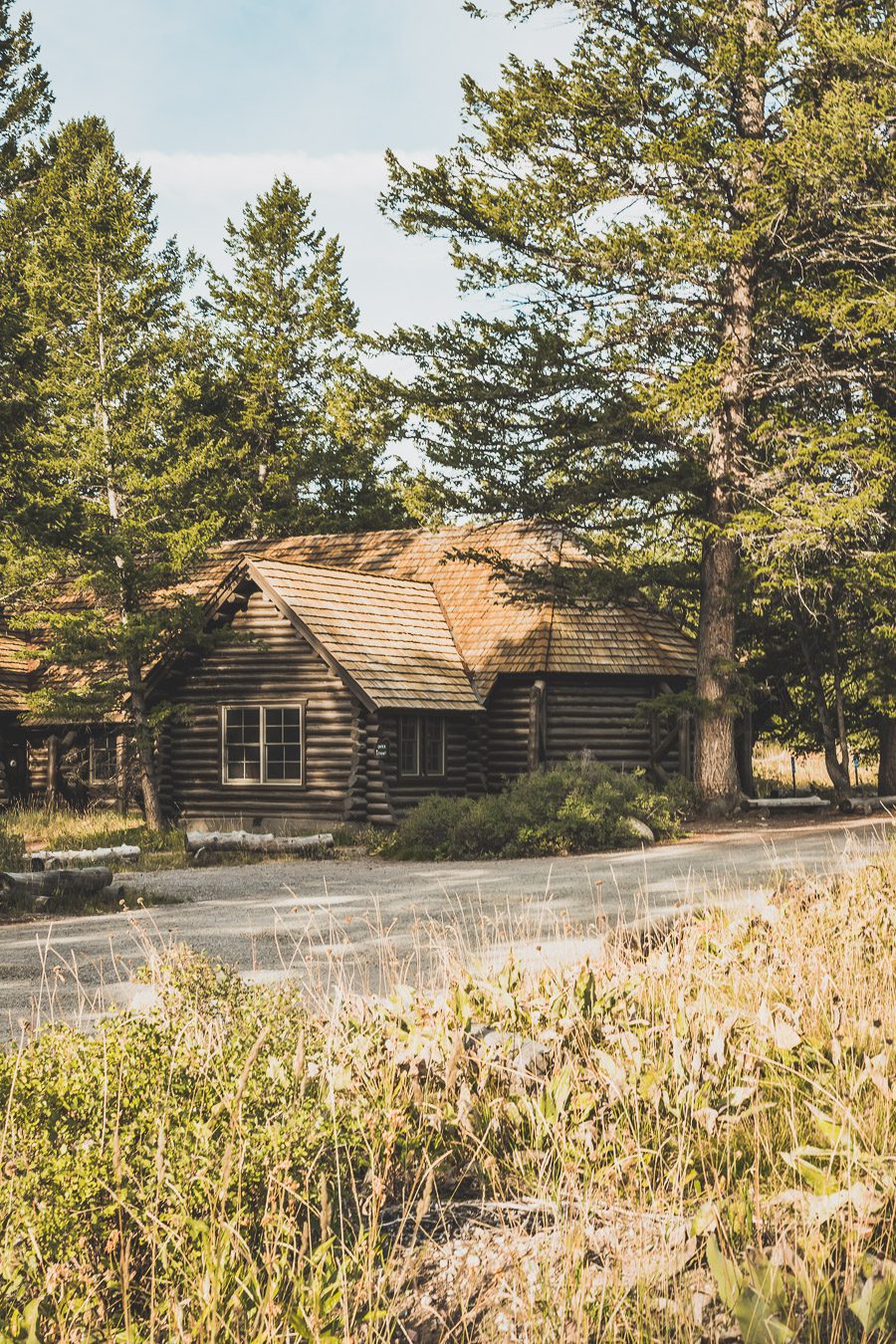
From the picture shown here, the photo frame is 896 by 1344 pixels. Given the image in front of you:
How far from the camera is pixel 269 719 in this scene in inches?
975

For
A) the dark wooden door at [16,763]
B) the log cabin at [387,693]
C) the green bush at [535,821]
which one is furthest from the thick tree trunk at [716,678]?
the dark wooden door at [16,763]

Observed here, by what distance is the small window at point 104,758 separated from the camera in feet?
96.1

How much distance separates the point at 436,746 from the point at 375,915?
45.0 ft

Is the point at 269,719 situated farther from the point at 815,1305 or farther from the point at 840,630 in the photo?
the point at 815,1305

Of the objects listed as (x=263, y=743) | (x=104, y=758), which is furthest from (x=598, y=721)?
(x=104, y=758)

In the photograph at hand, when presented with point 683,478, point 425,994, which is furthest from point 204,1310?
point 683,478

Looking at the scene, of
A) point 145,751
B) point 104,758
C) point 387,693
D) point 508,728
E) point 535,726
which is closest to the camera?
point 387,693

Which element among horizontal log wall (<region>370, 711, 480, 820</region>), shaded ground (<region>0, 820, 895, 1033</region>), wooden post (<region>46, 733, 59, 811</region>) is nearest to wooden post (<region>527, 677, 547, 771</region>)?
horizontal log wall (<region>370, 711, 480, 820</region>)

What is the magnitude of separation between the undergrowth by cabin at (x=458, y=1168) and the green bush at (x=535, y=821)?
12511mm

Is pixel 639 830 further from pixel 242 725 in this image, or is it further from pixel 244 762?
pixel 242 725

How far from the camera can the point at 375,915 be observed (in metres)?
11.6

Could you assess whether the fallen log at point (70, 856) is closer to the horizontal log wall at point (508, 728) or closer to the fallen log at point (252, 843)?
the fallen log at point (252, 843)

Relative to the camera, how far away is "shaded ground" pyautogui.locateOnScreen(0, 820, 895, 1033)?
26.3ft

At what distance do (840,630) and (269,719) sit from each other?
40.1 feet
